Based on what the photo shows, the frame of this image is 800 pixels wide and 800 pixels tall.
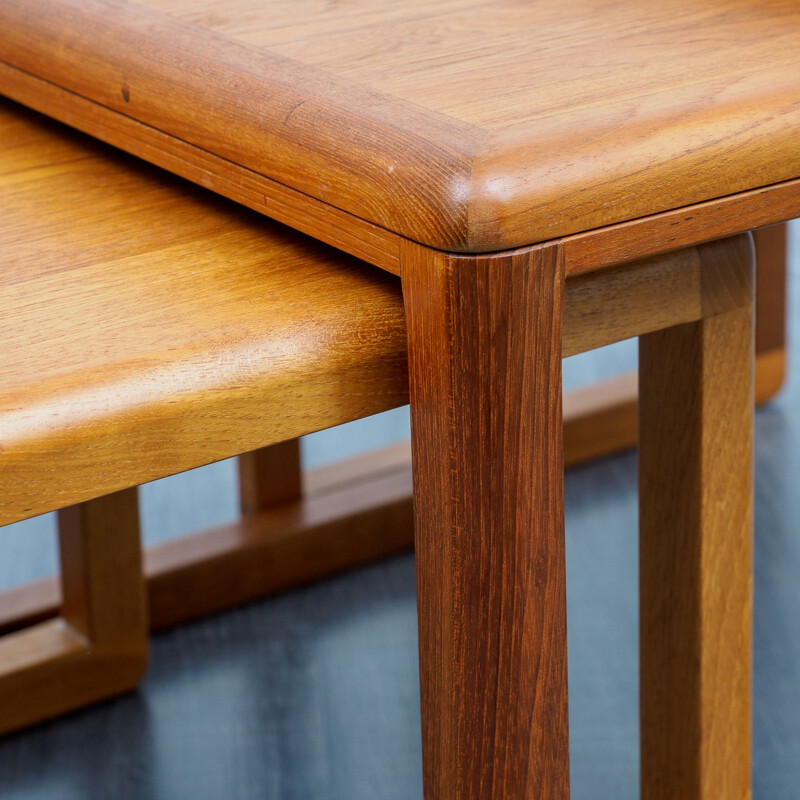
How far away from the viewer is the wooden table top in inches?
14.5

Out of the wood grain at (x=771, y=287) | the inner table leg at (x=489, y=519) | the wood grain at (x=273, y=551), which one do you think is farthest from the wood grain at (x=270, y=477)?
the inner table leg at (x=489, y=519)

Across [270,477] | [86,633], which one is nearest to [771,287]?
[270,477]

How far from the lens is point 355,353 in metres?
0.41

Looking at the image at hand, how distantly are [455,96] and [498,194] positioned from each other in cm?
8

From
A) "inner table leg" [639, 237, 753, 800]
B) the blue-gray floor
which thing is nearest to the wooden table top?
"inner table leg" [639, 237, 753, 800]

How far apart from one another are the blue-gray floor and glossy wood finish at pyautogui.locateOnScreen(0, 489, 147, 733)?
0.07ft

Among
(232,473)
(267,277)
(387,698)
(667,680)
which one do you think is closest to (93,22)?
(267,277)

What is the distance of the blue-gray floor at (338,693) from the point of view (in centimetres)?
85

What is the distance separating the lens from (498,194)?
35 cm

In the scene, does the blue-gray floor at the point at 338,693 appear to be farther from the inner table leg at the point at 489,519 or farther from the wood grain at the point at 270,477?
the inner table leg at the point at 489,519

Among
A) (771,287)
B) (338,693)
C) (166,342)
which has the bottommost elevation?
(338,693)

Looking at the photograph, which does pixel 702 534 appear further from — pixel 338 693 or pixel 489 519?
pixel 338 693

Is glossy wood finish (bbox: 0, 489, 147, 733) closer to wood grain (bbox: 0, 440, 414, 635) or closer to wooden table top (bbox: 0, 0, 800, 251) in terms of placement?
wood grain (bbox: 0, 440, 414, 635)

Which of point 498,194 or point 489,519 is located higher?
point 498,194
